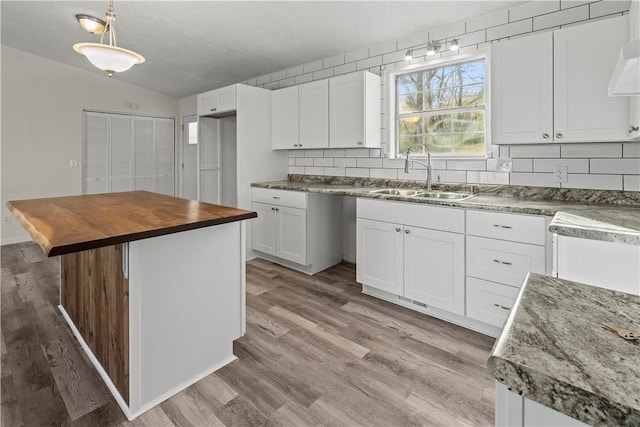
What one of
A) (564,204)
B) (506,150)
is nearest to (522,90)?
(506,150)

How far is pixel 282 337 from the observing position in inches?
92.4

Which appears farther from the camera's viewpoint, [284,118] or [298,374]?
[284,118]

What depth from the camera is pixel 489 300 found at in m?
2.34

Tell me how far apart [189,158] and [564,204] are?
5.73 meters

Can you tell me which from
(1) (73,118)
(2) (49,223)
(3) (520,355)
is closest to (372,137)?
(2) (49,223)

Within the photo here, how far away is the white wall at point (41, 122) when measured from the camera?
473 cm

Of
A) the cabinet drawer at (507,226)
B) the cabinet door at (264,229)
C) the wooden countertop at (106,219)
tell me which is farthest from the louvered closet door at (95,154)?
the cabinet drawer at (507,226)

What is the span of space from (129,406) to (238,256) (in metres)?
0.88

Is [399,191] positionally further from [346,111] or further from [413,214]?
[346,111]

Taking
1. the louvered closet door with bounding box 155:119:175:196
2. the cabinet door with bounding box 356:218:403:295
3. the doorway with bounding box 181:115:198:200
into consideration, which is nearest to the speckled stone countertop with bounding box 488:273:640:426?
the cabinet door with bounding box 356:218:403:295

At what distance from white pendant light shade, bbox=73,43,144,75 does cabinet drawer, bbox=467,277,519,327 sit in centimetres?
269

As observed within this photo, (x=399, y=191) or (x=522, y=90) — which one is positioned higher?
(x=522, y=90)

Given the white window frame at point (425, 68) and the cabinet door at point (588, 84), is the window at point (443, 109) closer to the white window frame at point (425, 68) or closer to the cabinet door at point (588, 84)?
the white window frame at point (425, 68)

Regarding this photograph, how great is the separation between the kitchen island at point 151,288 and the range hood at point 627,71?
161 centimetres
